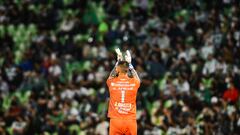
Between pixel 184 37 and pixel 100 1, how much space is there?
4552 millimetres

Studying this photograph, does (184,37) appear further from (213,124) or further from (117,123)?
(117,123)

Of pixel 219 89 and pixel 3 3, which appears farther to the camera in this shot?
pixel 3 3

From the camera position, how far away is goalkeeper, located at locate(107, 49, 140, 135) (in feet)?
49.8

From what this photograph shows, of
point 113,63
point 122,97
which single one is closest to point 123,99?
point 122,97

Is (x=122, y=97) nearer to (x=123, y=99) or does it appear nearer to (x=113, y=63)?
(x=123, y=99)

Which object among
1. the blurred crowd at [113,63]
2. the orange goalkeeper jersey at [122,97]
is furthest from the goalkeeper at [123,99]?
the blurred crowd at [113,63]

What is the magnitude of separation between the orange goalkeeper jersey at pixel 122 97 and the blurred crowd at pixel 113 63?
6.27 meters

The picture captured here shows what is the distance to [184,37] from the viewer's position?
25203 millimetres

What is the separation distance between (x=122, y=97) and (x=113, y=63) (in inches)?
384

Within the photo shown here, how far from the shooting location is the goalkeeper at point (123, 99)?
597 inches

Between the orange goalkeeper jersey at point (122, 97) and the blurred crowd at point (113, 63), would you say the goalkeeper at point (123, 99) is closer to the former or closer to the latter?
the orange goalkeeper jersey at point (122, 97)

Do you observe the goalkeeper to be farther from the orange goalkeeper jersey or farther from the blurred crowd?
the blurred crowd

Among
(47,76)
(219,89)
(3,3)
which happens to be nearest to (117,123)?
(219,89)

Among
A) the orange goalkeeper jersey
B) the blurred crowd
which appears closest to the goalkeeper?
the orange goalkeeper jersey
